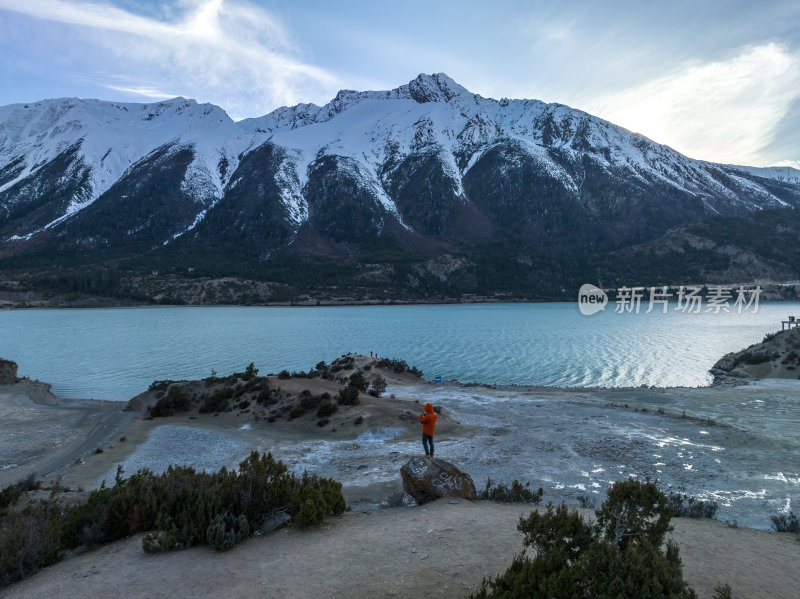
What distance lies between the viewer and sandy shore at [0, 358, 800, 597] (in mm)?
6195

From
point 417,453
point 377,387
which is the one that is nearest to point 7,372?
point 377,387

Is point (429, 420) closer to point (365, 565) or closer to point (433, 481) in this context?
point (433, 481)

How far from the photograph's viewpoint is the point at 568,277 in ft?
532

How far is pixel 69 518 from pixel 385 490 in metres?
6.40

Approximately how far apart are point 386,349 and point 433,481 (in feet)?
133

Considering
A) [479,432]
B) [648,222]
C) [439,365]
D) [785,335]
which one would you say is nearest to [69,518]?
[479,432]

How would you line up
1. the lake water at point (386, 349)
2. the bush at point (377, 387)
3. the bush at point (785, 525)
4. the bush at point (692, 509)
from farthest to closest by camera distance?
the lake water at point (386, 349)
the bush at point (377, 387)
the bush at point (692, 509)
the bush at point (785, 525)

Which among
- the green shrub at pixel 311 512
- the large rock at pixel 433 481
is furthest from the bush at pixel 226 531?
the large rock at pixel 433 481

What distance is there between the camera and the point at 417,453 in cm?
1562

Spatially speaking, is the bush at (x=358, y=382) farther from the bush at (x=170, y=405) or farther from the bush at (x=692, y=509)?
the bush at (x=692, y=509)

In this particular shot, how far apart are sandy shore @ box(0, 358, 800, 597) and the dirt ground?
3 cm

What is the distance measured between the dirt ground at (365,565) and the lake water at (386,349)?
27446 millimetres

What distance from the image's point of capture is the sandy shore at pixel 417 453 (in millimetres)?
6195

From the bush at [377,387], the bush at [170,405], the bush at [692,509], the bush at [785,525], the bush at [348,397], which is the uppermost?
the bush at [785,525]
